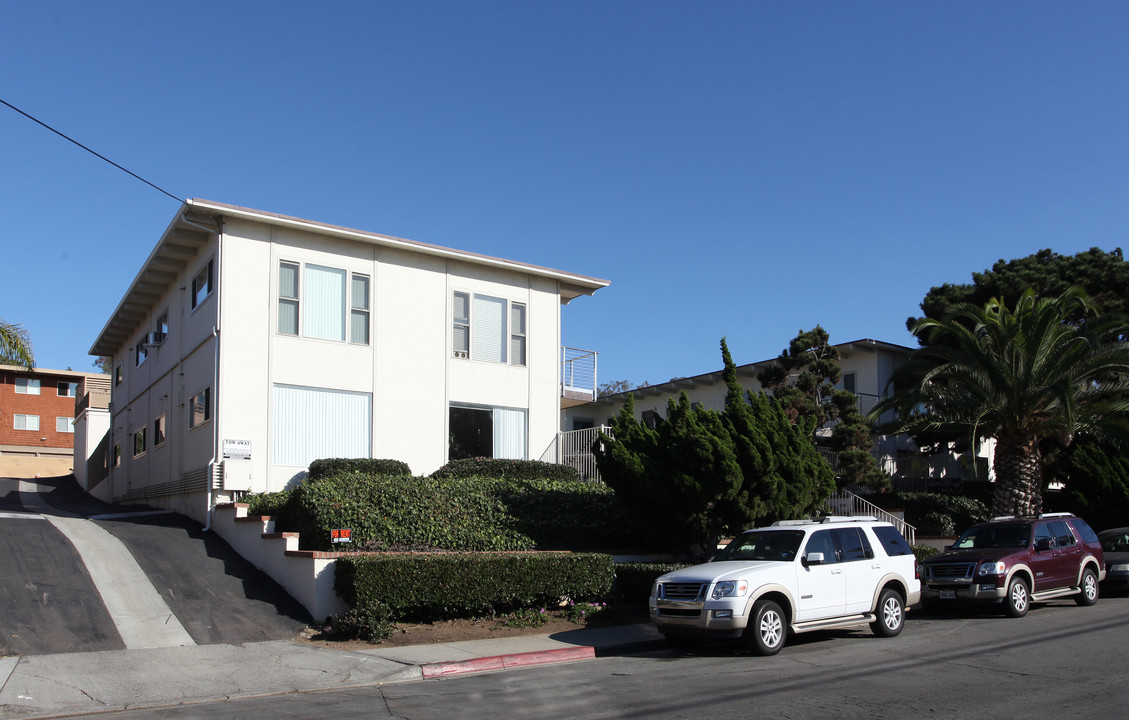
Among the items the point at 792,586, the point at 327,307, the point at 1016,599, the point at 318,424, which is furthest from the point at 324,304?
the point at 1016,599

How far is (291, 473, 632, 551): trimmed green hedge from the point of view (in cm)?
1479

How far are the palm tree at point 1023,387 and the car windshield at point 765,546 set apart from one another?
1135cm

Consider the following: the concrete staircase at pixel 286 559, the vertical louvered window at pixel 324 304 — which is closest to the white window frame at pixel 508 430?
the vertical louvered window at pixel 324 304

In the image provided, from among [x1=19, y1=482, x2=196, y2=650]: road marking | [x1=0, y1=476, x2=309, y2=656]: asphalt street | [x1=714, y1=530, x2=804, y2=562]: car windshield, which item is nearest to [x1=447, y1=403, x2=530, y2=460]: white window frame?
[x1=0, y1=476, x2=309, y2=656]: asphalt street

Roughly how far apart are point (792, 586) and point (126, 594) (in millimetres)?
9352

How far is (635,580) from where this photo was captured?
51.1 feet

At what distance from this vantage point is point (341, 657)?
1127cm

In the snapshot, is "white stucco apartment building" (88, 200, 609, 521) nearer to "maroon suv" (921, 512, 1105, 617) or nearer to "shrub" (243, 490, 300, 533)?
"shrub" (243, 490, 300, 533)

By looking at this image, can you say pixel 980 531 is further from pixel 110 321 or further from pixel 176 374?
pixel 110 321

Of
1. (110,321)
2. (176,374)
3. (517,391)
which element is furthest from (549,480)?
(110,321)

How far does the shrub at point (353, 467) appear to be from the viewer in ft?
59.2

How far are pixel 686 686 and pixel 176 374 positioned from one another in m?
16.5

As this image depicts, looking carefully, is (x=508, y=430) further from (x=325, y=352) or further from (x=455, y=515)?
(x=455, y=515)

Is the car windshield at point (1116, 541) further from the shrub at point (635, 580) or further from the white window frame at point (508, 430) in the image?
the white window frame at point (508, 430)
